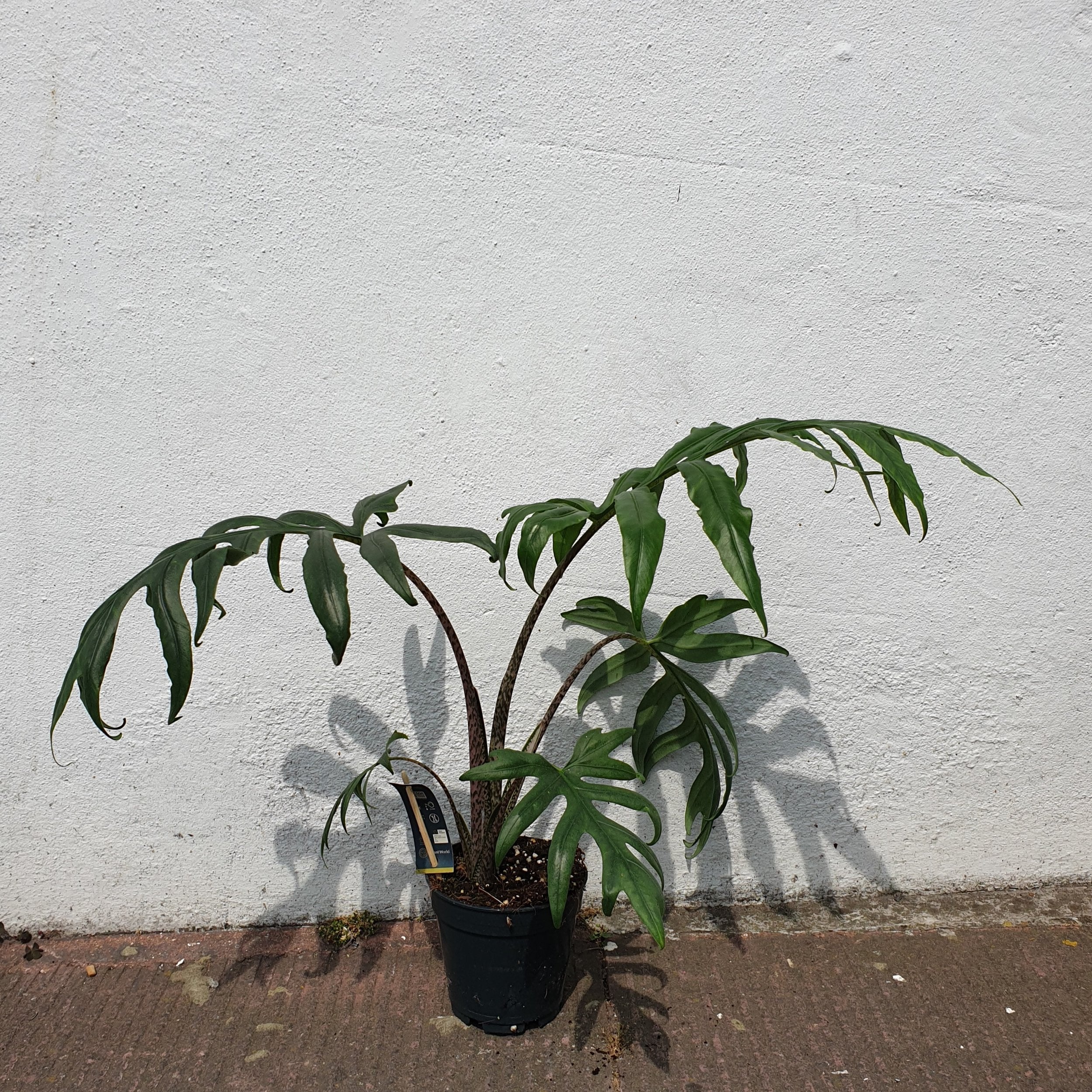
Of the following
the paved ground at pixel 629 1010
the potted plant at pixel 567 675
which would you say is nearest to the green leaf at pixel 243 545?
the potted plant at pixel 567 675

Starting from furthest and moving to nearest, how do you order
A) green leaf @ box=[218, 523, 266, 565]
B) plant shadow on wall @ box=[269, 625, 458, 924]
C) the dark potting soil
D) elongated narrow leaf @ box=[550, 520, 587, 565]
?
plant shadow on wall @ box=[269, 625, 458, 924]
the dark potting soil
elongated narrow leaf @ box=[550, 520, 587, 565]
green leaf @ box=[218, 523, 266, 565]

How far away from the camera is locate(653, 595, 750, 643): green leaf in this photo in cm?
188

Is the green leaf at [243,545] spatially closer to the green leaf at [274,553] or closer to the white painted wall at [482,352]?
the green leaf at [274,553]

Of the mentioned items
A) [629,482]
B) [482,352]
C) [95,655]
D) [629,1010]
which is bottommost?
[629,1010]

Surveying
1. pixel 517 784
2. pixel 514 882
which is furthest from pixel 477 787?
pixel 514 882

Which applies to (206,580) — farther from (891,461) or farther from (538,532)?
(891,461)

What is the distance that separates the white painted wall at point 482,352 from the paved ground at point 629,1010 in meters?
0.16

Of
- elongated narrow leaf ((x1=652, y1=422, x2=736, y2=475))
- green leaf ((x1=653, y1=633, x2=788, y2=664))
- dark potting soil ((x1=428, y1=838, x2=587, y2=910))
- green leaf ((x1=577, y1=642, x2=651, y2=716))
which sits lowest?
dark potting soil ((x1=428, y1=838, x2=587, y2=910))

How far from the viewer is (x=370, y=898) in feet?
7.23

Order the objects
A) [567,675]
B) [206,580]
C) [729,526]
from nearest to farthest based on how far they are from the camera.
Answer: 1. [729,526]
2. [206,580]
3. [567,675]

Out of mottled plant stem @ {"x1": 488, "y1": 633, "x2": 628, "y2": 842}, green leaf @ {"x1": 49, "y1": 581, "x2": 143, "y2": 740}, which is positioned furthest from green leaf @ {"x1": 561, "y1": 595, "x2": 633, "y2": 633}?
green leaf @ {"x1": 49, "y1": 581, "x2": 143, "y2": 740}

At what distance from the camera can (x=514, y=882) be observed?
1.83 metres

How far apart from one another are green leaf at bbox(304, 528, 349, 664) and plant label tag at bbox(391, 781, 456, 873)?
1.78 ft

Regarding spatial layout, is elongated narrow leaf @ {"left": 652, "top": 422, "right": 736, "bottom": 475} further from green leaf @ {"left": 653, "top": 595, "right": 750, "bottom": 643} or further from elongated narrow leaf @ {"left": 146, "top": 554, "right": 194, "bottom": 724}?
elongated narrow leaf @ {"left": 146, "top": 554, "right": 194, "bottom": 724}
